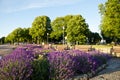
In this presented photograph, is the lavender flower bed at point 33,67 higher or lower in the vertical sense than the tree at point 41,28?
lower

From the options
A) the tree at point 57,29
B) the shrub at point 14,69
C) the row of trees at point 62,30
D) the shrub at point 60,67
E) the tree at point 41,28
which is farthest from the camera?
the tree at point 41,28

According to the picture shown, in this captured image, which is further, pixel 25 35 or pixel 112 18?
pixel 25 35

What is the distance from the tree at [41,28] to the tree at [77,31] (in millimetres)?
25897

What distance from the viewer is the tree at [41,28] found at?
388ft

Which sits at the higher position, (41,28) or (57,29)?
(41,28)

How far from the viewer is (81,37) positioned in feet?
287

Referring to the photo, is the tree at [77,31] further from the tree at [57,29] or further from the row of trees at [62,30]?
the tree at [57,29]

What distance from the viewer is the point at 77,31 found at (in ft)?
292

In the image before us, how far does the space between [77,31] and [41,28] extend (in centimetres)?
3284

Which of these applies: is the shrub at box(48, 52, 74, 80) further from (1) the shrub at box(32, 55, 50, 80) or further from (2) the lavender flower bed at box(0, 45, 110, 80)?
(1) the shrub at box(32, 55, 50, 80)

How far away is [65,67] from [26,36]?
147974mm

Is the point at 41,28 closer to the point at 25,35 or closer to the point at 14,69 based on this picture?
the point at 25,35

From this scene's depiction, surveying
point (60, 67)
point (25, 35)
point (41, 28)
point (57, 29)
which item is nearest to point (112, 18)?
point (60, 67)

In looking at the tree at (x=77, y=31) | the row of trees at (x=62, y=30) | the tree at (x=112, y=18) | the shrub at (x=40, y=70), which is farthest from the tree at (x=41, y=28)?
the shrub at (x=40, y=70)
